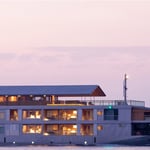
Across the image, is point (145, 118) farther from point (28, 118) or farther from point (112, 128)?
point (28, 118)

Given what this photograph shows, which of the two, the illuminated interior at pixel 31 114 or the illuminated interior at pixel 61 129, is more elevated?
the illuminated interior at pixel 31 114

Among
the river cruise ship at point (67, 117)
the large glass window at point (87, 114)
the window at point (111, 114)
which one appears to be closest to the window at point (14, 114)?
the river cruise ship at point (67, 117)

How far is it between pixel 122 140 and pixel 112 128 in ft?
5.66

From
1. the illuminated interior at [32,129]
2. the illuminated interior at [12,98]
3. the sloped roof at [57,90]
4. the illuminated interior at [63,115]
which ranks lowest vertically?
the illuminated interior at [32,129]

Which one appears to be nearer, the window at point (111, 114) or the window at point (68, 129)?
the window at point (111, 114)

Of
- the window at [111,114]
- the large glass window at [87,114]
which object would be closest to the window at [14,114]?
the large glass window at [87,114]

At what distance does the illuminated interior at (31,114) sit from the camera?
10831 cm

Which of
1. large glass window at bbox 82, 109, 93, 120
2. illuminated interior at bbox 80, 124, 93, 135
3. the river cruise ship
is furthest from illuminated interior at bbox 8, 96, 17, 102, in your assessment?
illuminated interior at bbox 80, 124, 93, 135

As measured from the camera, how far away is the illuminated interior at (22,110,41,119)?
108 m

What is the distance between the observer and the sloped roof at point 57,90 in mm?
105812

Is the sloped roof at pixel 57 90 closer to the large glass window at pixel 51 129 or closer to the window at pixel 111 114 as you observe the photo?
the window at pixel 111 114

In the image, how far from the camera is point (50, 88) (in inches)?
4274

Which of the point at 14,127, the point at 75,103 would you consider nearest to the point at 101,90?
the point at 75,103

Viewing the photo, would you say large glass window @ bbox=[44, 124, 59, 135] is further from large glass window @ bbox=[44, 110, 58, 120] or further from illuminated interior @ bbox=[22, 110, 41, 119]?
illuminated interior @ bbox=[22, 110, 41, 119]
